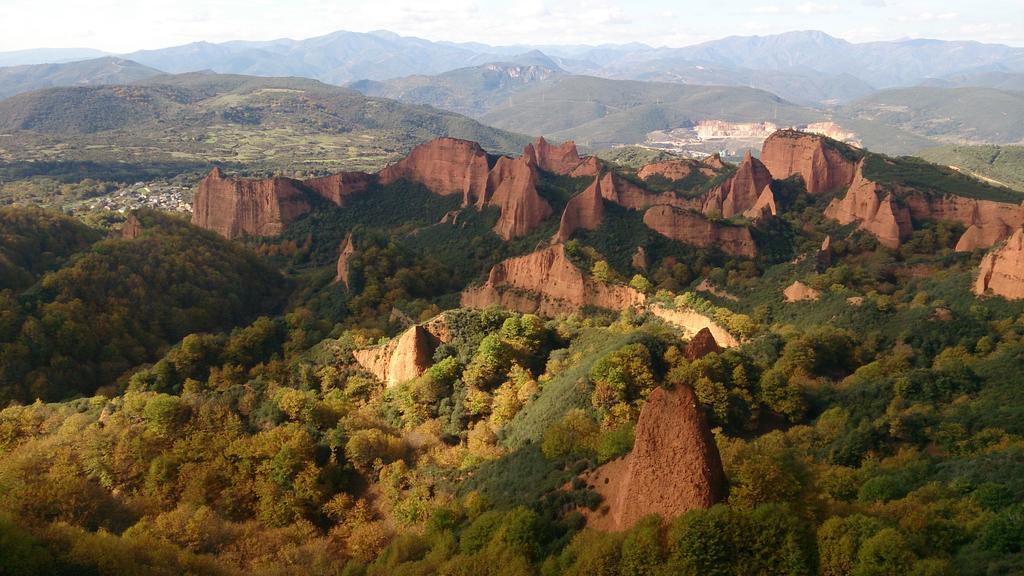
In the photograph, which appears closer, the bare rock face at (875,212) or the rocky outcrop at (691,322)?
the rocky outcrop at (691,322)

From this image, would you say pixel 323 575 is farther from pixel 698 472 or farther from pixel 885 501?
pixel 885 501

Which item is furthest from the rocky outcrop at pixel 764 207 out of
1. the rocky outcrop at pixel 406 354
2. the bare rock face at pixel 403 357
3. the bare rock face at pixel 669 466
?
the bare rock face at pixel 669 466

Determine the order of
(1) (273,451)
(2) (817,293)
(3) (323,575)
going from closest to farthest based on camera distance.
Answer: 1. (3) (323,575)
2. (1) (273,451)
3. (2) (817,293)

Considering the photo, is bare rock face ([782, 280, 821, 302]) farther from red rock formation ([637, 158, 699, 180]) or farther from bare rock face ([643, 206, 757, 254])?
red rock formation ([637, 158, 699, 180])

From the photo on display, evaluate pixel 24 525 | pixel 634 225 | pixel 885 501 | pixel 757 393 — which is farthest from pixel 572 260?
pixel 24 525

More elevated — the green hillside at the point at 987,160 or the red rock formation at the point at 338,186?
the red rock formation at the point at 338,186

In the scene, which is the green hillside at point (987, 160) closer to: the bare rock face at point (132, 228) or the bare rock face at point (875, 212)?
the bare rock face at point (875, 212)
